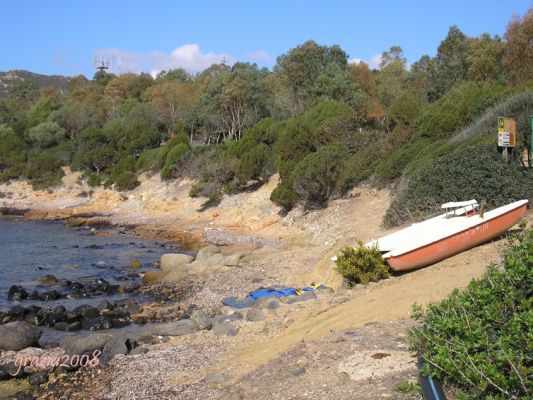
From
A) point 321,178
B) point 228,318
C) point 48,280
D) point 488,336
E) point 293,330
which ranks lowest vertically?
point 48,280

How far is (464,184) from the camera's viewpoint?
14438 millimetres

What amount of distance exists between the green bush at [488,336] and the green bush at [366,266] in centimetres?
571

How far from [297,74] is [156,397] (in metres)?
39.1

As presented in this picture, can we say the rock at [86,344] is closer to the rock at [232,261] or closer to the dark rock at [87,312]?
the dark rock at [87,312]

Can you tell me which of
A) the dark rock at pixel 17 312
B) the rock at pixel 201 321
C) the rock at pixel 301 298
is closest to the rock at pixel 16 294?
the dark rock at pixel 17 312

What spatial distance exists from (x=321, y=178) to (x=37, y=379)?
1655 centimetres

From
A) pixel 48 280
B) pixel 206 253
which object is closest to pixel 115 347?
pixel 206 253

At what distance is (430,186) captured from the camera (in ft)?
51.2

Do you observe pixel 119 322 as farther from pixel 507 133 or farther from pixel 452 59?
pixel 452 59

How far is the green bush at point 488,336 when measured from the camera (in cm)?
413

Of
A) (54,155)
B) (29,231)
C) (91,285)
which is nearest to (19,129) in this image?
(54,155)

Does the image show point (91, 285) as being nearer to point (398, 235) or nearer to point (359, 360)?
point (398, 235)

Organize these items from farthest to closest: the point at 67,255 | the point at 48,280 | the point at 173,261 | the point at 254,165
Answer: the point at 254,165 → the point at 67,255 → the point at 173,261 → the point at 48,280

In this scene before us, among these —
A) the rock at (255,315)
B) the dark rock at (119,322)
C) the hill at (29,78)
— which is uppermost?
the hill at (29,78)
